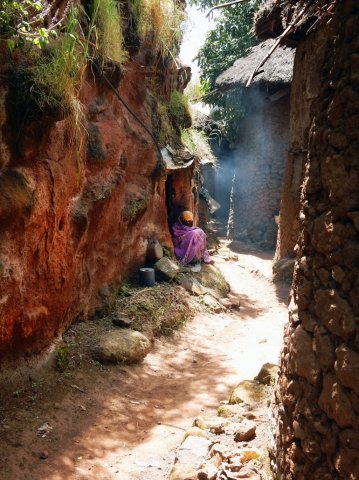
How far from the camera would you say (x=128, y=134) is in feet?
21.1

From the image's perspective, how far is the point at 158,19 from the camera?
6.25 m

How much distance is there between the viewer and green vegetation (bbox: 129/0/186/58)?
19.8 ft

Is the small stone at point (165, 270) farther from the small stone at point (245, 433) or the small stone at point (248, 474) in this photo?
the small stone at point (248, 474)

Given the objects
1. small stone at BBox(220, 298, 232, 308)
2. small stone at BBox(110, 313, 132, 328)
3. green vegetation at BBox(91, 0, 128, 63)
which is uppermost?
green vegetation at BBox(91, 0, 128, 63)

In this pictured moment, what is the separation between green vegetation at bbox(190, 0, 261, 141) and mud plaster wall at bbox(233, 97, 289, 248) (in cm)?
93

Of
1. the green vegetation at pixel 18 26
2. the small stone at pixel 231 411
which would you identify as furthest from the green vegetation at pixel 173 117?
the small stone at pixel 231 411

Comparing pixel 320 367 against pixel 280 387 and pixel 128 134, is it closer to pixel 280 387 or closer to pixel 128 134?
pixel 280 387

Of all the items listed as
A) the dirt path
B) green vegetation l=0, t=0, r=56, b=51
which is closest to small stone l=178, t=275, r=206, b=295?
the dirt path

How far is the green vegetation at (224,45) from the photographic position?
13.4m

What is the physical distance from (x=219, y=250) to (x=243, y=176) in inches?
105

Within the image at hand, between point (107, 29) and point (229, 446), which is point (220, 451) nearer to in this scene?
point (229, 446)

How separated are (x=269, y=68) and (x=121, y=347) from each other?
315 inches

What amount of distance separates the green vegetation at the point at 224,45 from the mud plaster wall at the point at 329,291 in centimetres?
1132

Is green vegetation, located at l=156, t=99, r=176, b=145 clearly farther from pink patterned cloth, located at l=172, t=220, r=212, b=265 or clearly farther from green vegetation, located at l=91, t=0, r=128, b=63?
green vegetation, located at l=91, t=0, r=128, b=63
